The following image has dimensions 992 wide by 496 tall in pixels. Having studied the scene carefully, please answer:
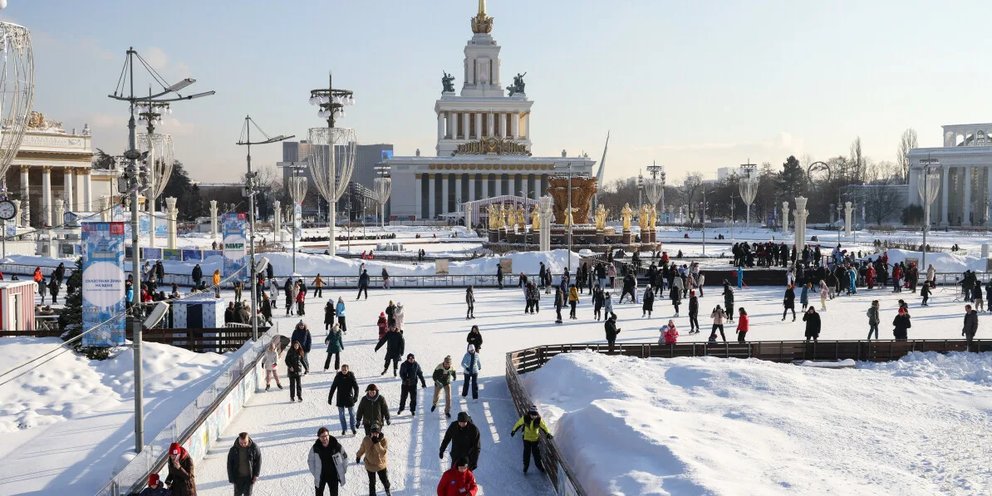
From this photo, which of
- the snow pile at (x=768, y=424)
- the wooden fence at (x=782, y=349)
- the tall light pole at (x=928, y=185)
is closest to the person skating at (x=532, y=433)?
the snow pile at (x=768, y=424)

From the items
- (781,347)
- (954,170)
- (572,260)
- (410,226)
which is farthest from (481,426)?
(954,170)

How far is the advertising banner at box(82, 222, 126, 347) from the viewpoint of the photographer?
13203mm

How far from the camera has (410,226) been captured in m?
82.1

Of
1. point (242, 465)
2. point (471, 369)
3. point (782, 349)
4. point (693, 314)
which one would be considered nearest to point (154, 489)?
point (242, 465)

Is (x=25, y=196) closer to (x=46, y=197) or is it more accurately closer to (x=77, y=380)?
(x=46, y=197)

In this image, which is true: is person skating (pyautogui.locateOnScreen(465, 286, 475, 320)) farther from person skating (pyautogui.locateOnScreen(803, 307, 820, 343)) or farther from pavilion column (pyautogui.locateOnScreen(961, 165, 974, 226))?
pavilion column (pyautogui.locateOnScreen(961, 165, 974, 226))

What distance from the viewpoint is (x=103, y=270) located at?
520 inches

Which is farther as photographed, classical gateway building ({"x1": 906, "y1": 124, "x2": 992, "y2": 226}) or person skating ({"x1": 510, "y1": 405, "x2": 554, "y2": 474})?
classical gateway building ({"x1": 906, "y1": 124, "x2": 992, "y2": 226})

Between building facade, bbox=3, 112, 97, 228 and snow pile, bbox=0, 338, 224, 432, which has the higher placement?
building facade, bbox=3, 112, 97, 228

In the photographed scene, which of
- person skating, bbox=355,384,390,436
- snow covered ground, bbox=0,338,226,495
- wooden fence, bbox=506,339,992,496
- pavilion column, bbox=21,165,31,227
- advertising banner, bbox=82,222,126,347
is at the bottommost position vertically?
snow covered ground, bbox=0,338,226,495

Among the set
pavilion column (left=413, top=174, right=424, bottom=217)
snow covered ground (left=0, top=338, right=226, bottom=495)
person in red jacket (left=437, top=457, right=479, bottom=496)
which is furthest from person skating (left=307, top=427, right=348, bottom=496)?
pavilion column (left=413, top=174, right=424, bottom=217)

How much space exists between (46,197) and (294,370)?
54274 mm

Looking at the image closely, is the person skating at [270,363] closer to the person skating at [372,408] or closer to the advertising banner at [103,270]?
the advertising banner at [103,270]

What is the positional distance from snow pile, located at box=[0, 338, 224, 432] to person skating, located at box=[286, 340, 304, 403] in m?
2.40
